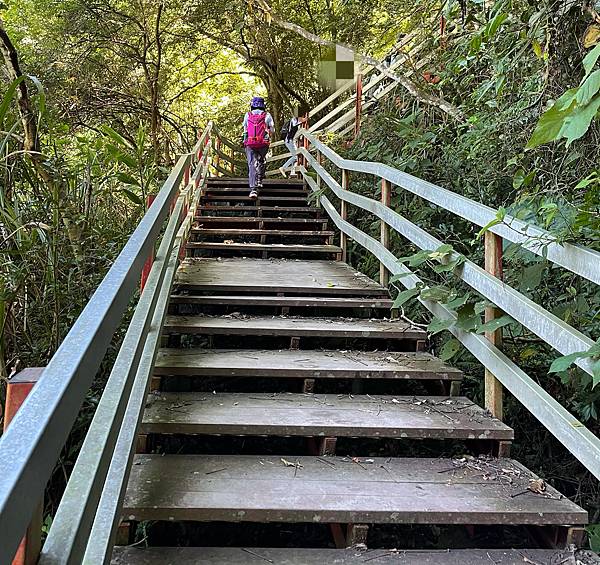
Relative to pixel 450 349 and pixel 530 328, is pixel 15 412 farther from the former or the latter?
pixel 450 349

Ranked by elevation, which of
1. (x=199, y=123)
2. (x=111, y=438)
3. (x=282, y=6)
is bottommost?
(x=111, y=438)

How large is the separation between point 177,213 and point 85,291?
78 centimetres

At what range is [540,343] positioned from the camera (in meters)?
3.63

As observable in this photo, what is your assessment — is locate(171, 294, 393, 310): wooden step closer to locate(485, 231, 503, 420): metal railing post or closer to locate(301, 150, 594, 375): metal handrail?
locate(301, 150, 594, 375): metal handrail

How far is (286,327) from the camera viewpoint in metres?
3.85

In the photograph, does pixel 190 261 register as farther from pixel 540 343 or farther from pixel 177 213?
pixel 540 343

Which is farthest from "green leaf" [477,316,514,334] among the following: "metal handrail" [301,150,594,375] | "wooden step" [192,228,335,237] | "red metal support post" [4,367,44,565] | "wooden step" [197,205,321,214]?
"wooden step" [197,205,321,214]

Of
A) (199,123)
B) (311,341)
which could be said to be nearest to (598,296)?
(311,341)

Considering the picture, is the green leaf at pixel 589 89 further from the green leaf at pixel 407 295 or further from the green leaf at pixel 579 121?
the green leaf at pixel 407 295

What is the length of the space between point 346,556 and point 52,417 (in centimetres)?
152

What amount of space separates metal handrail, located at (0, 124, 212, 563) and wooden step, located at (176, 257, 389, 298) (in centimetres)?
282

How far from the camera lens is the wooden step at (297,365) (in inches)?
128

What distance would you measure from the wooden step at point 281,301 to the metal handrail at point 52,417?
2.50m

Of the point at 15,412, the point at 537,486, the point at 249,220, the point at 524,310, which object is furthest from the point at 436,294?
the point at 249,220
